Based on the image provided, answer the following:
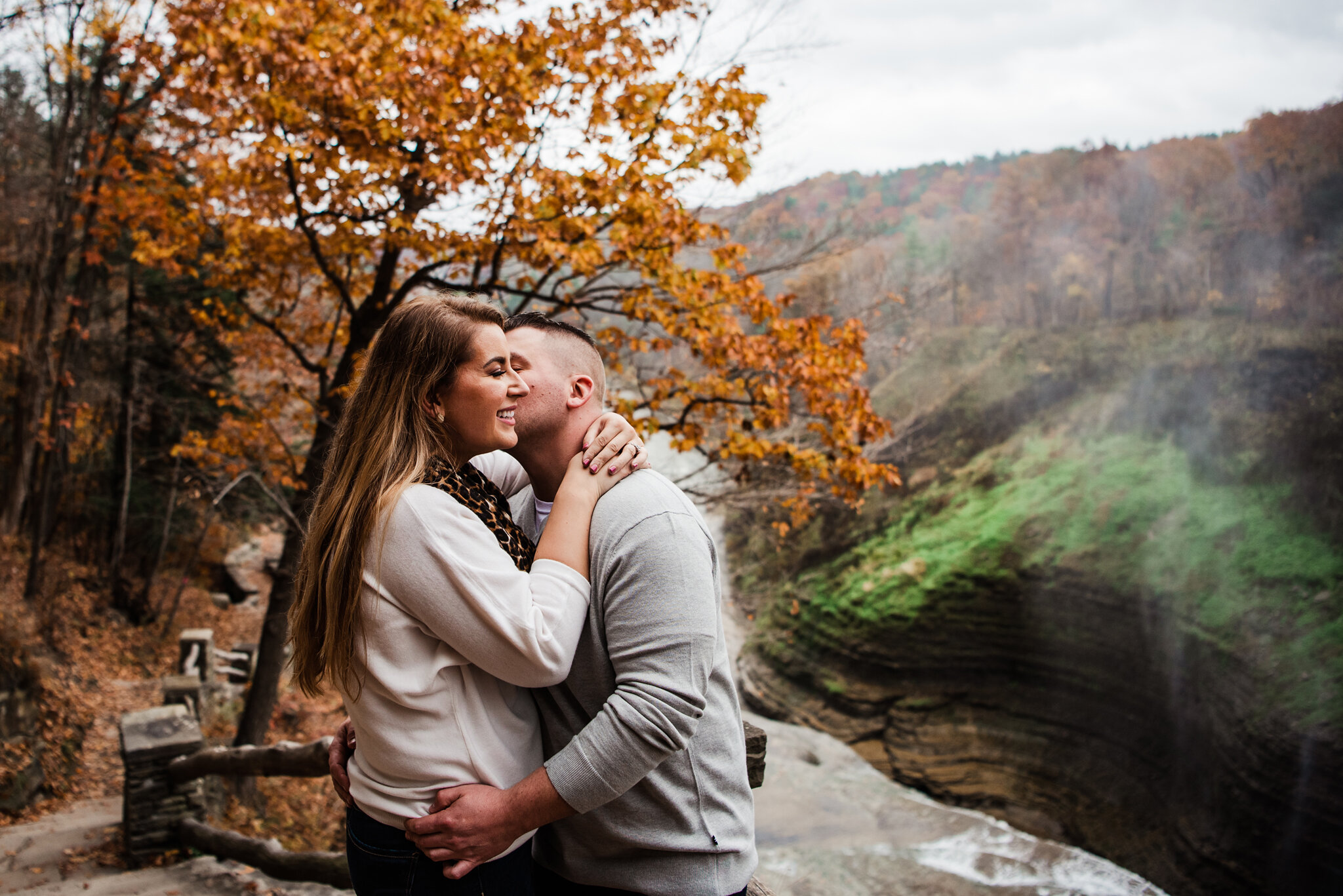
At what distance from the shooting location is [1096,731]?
42.4 feet

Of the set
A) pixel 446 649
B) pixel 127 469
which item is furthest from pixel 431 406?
pixel 127 469

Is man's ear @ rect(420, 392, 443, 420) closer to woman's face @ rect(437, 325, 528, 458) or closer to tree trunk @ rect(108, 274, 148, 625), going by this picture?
woman's face @ rect(437, 325, 528, 458)

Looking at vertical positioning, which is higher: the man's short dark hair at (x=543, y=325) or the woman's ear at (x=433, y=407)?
the man's short dark hair at (x=543, y=325)

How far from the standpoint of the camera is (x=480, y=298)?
71.0 inches

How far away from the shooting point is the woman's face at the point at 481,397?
67.7 inches

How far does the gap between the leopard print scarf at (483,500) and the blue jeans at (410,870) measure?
1.86ft

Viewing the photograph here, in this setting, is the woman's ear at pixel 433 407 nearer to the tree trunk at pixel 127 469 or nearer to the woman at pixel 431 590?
the woman at pixel 431 590

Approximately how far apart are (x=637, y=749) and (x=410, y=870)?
→ 1.77 feet

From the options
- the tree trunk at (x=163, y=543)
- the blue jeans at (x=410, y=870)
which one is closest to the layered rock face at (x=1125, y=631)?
the tree trunk at (x=163, y=543)

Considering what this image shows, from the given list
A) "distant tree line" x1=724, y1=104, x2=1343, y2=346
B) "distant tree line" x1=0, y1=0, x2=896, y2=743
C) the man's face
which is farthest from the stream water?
"distant tree line" x1=724, y1=104, x2=1343, y2=346

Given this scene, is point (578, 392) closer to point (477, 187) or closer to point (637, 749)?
point (637, 749)

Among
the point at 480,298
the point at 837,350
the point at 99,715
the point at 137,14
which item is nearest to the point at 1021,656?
the point at 837,350

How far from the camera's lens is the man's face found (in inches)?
72.7

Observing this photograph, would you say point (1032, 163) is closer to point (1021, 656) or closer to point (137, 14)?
point (1021, 656)
